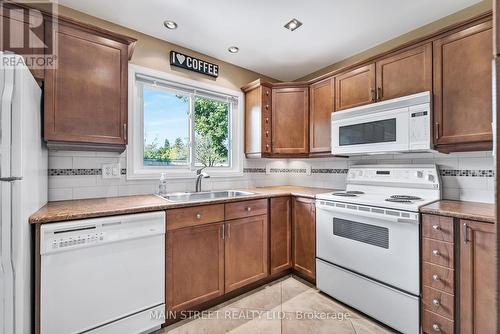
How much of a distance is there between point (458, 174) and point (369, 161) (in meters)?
0.77

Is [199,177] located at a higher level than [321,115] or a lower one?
lower

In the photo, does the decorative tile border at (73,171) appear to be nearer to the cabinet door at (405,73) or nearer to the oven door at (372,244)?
the oven door at (372,244)

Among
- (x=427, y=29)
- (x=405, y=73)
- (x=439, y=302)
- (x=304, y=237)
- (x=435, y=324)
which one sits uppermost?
(x=427, y=29)

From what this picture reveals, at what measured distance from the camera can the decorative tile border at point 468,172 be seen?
1.84 meters

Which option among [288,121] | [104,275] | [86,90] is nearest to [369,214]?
[288,121]

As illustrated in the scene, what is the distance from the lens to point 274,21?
212 centimetres

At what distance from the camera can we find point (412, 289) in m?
1.64

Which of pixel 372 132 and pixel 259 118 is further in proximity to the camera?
pixel 259 118

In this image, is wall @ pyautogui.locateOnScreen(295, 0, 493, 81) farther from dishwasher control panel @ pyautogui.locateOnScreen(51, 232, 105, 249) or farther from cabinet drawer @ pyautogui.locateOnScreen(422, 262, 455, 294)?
dishwasher control panel @ pyautogui.locateOnScreen(51, 232, 105, 249)

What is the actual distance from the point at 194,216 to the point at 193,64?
172 cm

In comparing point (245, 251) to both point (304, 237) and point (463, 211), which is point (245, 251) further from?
point (463, 211)

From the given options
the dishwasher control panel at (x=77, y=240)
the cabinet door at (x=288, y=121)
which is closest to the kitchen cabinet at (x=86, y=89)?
the dishwasher control panel at (x=77, y=240)

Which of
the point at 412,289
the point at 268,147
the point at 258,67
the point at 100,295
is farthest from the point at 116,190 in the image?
the point at 412,289

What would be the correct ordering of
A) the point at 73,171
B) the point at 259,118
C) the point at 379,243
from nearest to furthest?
the point at 379,243, the point at 73,171, the point at 259,118
